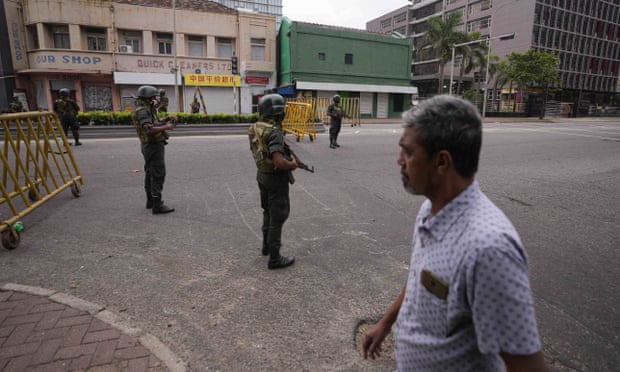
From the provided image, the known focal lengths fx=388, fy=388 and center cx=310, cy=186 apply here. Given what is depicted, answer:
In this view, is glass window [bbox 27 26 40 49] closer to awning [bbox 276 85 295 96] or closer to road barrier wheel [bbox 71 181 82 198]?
awning [bbox 276 85 295 96]

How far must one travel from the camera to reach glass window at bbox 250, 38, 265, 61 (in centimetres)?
3161

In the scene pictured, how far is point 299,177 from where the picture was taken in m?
8.28

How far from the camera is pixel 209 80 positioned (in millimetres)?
30016

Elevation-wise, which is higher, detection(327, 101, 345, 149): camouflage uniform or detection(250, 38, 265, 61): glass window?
detection(250, 38, 265, 61): glass window

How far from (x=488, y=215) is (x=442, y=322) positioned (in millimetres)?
375

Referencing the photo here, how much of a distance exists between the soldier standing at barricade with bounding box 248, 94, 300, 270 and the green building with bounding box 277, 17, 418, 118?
26.6 m

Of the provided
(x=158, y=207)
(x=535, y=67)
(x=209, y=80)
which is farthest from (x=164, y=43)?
(x=535, y=67)

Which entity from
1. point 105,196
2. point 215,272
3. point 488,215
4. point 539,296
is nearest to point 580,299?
point 539,296

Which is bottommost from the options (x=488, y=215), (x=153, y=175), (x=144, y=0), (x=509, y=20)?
(x=153, y=175)

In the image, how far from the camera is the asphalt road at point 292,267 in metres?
2.80

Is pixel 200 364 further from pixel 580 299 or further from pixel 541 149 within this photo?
pixel 541 149

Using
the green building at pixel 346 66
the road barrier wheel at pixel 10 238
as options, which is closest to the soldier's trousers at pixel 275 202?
the road barrier wheel at pixel 10 238

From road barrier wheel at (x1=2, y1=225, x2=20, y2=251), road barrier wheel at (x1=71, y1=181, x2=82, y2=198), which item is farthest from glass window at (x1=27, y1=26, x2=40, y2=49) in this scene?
road barrier wheel at (x1=2, y1=225, x2=20, y2=251)

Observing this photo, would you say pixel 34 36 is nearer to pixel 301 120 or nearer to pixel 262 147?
pixel 301 120
